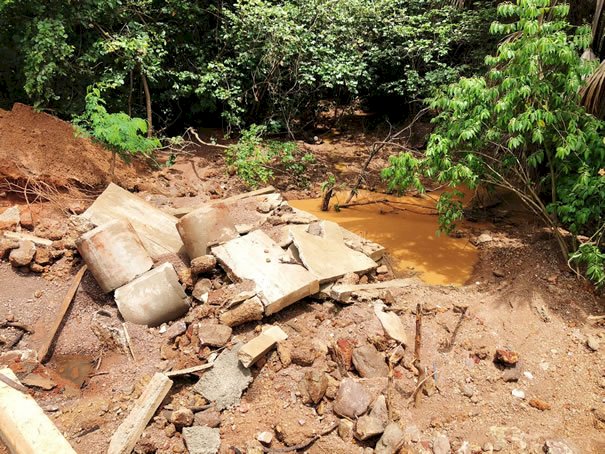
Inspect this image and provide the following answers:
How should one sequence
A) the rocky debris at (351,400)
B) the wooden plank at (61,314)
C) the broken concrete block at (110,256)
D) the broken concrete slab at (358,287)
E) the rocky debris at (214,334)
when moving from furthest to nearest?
the broken concrete block at (110,256) → the broken concrete slab at (358,287) → the wooden plank at (61,314) → the rocky debris at (214,334) → the rocky debris at (351,400)

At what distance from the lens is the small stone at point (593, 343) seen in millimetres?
4285

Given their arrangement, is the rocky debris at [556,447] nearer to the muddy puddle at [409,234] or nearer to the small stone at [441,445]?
the small stone at [441,445]

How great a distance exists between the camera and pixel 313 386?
3.69 m

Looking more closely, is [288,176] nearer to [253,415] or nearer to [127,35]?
A: [127,35]

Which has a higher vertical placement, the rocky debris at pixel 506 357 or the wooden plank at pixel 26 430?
the wooden plank at pixel 26 430

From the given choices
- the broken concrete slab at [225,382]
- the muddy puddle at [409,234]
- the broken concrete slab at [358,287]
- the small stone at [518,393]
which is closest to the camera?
the broken concrete slab at [225,382]

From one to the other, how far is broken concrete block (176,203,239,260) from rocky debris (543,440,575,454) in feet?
12.1

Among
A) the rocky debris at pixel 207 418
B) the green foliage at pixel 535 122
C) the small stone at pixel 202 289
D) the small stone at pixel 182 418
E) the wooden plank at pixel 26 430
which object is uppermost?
the green foliage at pixel 535 122

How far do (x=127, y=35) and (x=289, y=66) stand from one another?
3.54m

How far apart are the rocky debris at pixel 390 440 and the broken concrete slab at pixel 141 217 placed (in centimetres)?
337

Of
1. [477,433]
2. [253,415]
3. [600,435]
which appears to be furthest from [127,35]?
[600,435]

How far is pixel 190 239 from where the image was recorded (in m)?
5.13

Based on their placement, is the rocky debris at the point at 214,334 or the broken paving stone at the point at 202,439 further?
the rocky debris at the point at 214,334

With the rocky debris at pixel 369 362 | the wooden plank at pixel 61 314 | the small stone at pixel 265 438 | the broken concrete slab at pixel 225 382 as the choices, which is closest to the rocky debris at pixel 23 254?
the wooden plank at pixel 61 314
